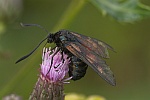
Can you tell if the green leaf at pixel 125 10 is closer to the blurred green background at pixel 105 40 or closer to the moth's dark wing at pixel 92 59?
the moth's dark wing at pixel 92 59

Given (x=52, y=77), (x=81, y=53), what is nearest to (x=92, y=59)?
(x=81, y=53)

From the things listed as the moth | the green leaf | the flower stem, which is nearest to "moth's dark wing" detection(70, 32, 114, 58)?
the moth

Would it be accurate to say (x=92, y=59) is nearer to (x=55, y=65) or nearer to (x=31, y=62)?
(x=55, y=65)

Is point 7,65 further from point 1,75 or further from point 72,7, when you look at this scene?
point 72,7

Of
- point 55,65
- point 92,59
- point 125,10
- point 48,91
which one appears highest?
point 125,10

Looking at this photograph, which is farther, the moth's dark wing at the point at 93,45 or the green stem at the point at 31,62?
the green stem at the point at 31,62

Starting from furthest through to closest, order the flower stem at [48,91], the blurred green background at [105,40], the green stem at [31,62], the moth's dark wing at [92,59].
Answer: the blurred green background at [105,40] → the green stem at [31,62] → the flower stem at [48,91] → the moth's dark wing at [92,59]

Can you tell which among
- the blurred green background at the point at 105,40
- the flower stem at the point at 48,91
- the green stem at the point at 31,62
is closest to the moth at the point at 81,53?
the flower stem at the point at 48,91
